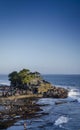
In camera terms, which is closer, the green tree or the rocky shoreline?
the rocky shoreline

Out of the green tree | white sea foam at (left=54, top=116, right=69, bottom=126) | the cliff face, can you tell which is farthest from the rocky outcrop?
white sea foam at (left=54, top=116, right=69, bottom=126)

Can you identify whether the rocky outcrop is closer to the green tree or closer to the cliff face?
the cliff face

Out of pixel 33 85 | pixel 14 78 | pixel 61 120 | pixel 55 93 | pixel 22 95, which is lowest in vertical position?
pixel 61 120

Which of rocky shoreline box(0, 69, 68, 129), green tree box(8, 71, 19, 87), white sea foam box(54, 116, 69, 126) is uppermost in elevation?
green tree box(8, 71, 19, 87)

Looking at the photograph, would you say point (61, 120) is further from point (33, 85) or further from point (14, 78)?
point (14, 78)

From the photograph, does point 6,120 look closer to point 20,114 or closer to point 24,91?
point 20,114

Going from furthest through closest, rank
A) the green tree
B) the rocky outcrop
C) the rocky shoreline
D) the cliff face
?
the green tree
the cliff face
the rocky outcrop
the rocky shoreline

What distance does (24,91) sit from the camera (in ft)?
387

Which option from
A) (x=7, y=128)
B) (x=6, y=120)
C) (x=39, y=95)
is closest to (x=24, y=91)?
(x=39, y=95)

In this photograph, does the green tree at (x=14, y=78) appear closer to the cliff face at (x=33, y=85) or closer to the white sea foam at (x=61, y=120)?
the cliff face at (x=33, y=85)

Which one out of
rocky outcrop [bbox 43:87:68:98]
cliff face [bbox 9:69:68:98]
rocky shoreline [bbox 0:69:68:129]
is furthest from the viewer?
cliff face [bbox 9:69:68:98]

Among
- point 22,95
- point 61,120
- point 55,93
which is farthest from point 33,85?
point 61,120

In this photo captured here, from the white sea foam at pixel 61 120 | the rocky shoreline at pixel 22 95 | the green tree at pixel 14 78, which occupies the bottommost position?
the white sea foam at pixel 61 120

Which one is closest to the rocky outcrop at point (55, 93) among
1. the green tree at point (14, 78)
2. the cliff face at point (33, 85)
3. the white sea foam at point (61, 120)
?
the cliff face at point (33, 85)
